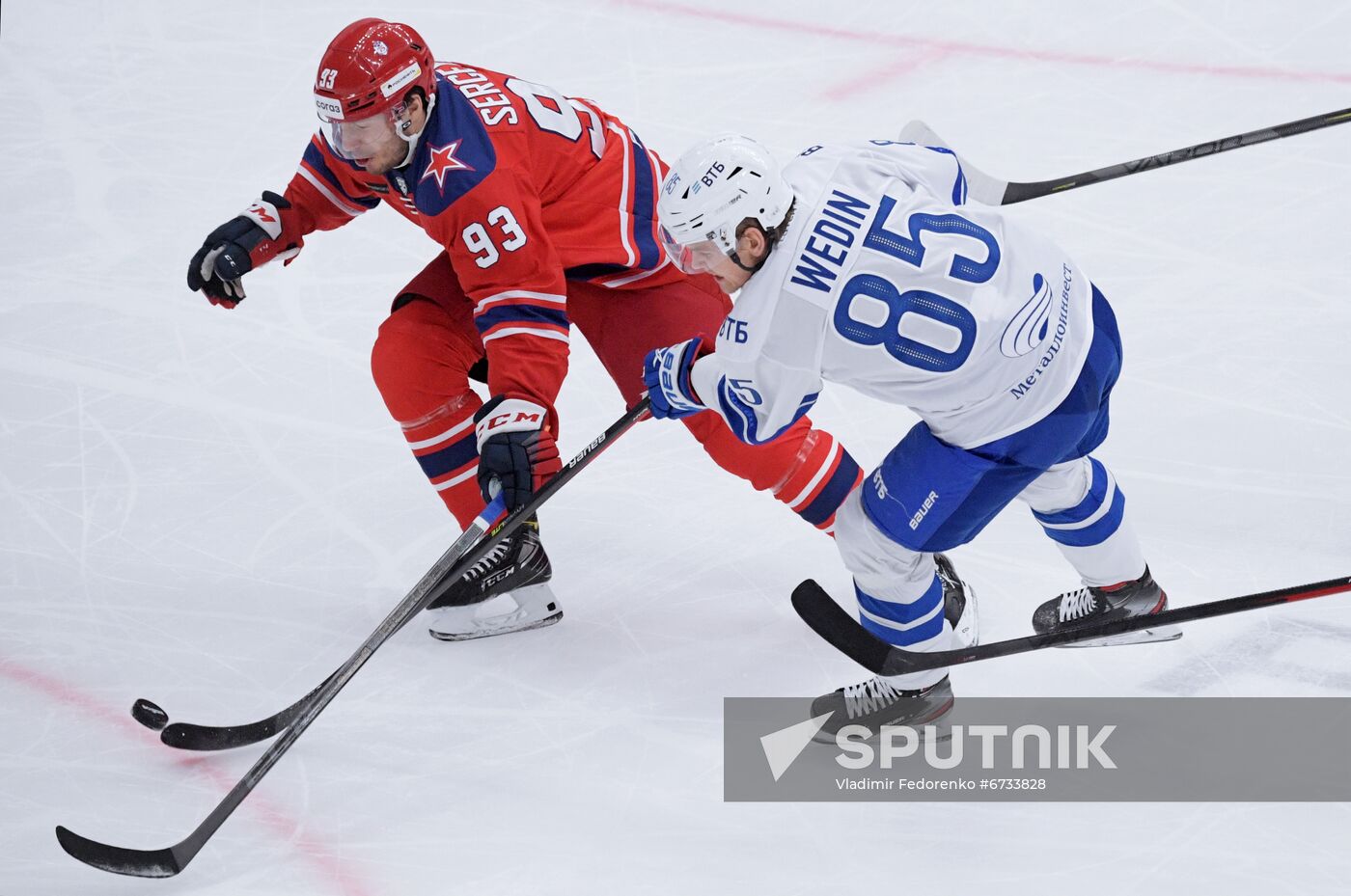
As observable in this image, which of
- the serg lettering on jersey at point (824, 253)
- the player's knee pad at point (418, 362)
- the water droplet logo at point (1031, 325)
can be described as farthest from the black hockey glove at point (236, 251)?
the water droplet logo at point (1031, 325)

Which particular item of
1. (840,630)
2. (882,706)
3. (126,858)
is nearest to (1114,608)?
(882,706)

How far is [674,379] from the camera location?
2.60 metres

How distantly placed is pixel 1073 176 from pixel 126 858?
226cm

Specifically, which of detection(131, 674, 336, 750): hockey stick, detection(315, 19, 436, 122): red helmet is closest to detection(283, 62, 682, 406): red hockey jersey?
detection(315, 19, 436, 122): red helmet

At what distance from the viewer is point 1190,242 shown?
165 inches

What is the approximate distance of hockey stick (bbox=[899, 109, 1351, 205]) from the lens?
2885mm

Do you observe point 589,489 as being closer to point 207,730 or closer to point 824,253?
point 207,730

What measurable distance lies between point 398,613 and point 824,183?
1.08 metres

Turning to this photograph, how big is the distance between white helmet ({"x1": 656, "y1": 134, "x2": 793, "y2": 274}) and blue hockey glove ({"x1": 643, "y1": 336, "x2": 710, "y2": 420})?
0.86ft

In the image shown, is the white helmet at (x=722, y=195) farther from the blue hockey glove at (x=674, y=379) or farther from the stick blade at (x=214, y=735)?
the stick blade at (x=214, y=735)

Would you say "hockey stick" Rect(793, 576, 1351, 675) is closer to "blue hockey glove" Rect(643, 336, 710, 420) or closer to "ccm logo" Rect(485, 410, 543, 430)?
"blue hockey glove" Rect(643, 336, 710, 420)

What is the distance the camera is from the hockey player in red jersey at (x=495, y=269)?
8.99 feet

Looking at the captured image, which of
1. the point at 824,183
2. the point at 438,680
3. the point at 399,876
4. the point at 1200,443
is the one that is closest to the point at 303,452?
the point at 438,680

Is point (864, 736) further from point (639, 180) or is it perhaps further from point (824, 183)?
point (639, 180)
